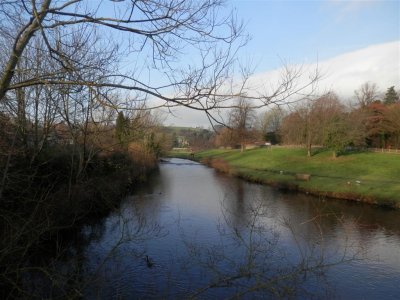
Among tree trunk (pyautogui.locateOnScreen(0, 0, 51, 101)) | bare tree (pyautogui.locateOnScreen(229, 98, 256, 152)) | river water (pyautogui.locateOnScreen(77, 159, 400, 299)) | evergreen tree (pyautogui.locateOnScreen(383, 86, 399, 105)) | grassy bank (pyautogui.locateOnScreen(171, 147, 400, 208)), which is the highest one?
evergreen tree (pyautogui.locateOnScreen(383, 86, 399, 105))

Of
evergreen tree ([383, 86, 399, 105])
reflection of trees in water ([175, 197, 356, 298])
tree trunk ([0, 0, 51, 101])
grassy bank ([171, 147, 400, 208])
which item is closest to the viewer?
tree trunk ([0, 0, 51, 101])

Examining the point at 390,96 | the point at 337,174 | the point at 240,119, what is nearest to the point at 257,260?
the point at 240,119

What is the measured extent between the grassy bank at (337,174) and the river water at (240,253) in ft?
7.61

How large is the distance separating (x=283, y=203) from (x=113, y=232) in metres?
10.5

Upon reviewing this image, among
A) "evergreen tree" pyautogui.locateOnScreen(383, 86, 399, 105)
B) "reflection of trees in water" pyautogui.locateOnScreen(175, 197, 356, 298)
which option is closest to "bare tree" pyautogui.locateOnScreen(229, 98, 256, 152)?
"reflection of trees in water" pyautogui.locateOnScreen(175, 197, 356, 298)

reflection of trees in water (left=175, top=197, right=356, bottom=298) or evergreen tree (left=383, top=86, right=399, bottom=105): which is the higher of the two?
evergreen tree (left=383, top=86, right=399, bottom=105)

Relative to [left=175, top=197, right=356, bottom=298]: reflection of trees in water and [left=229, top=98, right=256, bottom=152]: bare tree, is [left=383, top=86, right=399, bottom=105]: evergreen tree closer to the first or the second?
[left=175, top=197, right=356, bottom=298]: reflection of trees in water

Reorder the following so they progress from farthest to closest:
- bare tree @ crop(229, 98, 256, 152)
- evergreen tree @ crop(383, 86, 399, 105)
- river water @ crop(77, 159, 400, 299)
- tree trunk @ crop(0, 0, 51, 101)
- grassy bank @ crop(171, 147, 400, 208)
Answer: evergreen tree @ crop(383, 86, 399, 105) → grassy bank @ crop(171, 147, 400, 208) → river water @ crop(77, 159, 400, 299) → bare tree @ crop(229, 98, 256, 152) → tree trunk @ crop(0, 0, 51, 101)

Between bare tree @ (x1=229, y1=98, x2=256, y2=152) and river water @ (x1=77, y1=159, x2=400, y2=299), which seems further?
river water @ (x1=77, y1=159, x2=400, y2=299)

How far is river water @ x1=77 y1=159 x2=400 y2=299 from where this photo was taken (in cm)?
854

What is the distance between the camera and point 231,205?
2047cm

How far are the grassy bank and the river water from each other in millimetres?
2319

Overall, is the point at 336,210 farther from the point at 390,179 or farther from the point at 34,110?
the point at 34,110

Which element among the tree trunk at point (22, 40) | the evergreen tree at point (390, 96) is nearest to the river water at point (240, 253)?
the tree trunk at point (22, 40)
